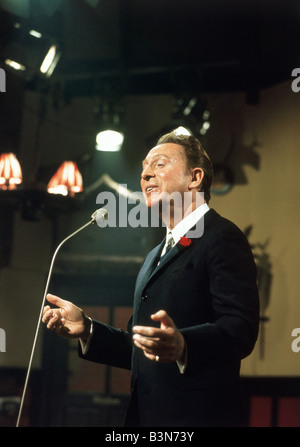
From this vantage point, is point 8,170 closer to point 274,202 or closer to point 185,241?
point 274,202

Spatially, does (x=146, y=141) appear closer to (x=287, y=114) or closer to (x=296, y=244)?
(x=287, y=114)

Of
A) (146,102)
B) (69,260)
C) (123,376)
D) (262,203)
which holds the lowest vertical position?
(123,376)

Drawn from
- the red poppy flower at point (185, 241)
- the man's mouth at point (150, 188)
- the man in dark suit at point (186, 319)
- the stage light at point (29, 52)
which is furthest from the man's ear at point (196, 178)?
the stage light at point (29, 52)

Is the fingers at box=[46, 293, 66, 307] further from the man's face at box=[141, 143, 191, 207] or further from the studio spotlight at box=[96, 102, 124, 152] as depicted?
the studio spotlight at box=[96, 102, 124, 152]

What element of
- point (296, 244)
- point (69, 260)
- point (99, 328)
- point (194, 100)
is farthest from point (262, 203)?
point (99, 328)

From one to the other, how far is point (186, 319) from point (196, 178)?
581 mm

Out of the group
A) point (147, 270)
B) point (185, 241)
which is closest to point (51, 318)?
point (147, 270)

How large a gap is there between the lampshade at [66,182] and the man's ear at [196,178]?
12.9 ft

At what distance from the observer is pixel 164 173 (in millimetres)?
2041

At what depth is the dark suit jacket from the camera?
1.59 m

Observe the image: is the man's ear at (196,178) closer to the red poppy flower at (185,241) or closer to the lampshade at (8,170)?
the red poppy flower at (185,241)

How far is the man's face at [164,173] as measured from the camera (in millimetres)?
2020
